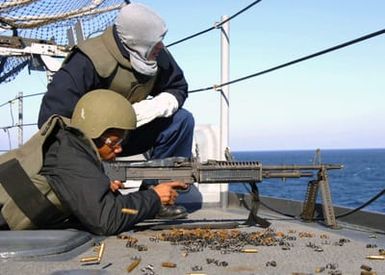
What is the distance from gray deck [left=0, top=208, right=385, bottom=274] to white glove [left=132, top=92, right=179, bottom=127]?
81 cm

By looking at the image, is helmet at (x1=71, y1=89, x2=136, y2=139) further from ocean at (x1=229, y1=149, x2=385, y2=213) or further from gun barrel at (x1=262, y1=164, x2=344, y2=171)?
ocean at (x1=229, y1=149, x2=385, y2=213)

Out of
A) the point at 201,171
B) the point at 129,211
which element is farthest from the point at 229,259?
the point at 201,171

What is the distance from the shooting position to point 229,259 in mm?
2076

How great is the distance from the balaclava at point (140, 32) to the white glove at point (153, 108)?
21cm

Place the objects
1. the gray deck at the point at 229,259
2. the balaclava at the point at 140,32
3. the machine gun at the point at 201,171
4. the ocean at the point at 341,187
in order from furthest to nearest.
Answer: the ocean at the point at 341,187, the balaclava at the point at 140,32, the machine gun at the point at 201,171, the gray deck at the point at 229,259

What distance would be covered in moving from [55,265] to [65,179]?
1.78 feet

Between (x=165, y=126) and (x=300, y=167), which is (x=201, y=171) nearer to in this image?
(x=300, y=167)

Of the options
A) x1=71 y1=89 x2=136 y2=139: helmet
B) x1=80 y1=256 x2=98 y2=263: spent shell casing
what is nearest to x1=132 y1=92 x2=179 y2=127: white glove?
x1=71 y1=89 x2=136 y2=139: helmet

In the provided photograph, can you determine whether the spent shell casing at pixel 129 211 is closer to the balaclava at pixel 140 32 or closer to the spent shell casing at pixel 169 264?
the spent shell casing at pixel 169 264

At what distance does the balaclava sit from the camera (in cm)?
310

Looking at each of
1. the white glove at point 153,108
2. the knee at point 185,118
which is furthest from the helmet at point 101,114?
the knee at point 185,118

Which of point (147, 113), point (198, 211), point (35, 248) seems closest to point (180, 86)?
point (147, 113)

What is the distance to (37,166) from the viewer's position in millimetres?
2412

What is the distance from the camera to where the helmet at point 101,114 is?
2605 mm
